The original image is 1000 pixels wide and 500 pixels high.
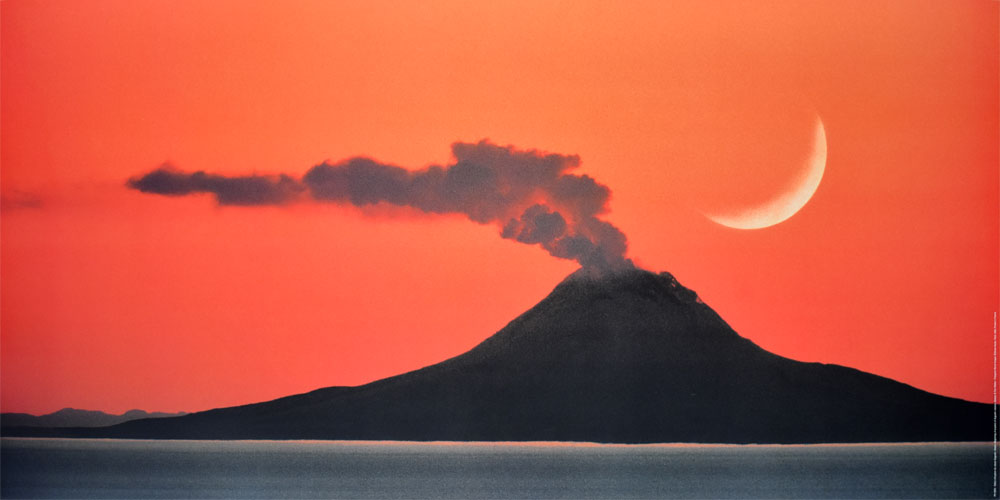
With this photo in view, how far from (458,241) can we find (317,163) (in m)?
0.94

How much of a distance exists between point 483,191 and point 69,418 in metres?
2.77

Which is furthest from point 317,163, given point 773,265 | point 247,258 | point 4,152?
point 773,265

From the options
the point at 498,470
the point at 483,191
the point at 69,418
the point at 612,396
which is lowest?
the point at 498,470

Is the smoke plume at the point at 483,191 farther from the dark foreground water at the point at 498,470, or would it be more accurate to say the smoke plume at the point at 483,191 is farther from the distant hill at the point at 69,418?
the distant hill at the point at 69,418

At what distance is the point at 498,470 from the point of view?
261 inches

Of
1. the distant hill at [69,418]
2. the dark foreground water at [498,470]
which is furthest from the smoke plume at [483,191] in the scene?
the distant hill at [69,418]

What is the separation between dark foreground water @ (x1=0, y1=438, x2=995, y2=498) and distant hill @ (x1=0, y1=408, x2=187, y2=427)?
11cm

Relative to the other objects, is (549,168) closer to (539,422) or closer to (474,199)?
(474,199)

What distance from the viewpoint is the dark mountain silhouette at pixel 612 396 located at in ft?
21.5

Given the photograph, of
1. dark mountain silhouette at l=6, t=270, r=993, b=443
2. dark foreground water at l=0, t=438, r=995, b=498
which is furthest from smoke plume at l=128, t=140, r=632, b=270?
dark foreground water at l=0, t=438, r=995, b=498

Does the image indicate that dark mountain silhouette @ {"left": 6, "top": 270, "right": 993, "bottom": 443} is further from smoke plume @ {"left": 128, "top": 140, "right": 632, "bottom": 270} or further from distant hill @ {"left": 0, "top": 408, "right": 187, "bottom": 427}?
smoke plume @ {"left": 128, "top": 140, "right": 632, "bottom": 270}

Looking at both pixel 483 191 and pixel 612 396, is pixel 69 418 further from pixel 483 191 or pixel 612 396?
pixel 612 396

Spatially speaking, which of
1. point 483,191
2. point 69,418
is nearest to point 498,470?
point 483,191

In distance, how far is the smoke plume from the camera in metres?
6.69
